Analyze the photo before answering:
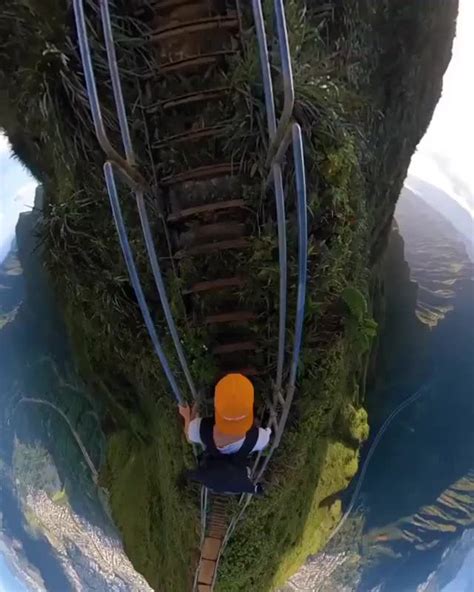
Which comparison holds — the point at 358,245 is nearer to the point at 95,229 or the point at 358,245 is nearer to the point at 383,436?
the point at 95,229

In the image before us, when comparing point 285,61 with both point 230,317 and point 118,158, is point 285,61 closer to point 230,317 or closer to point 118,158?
point 118,158

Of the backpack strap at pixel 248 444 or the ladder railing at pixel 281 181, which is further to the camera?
the backpack strap at pixel 248 444

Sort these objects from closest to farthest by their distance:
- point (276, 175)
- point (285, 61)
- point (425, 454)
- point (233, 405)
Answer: point (285, 61) → point (276, 175) → point (233, 405) → point (425, 454)

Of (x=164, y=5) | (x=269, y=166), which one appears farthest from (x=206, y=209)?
(x=164, y=5)

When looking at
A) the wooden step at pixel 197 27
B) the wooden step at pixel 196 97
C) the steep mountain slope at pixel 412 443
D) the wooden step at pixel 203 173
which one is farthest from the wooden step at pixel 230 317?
the steep mountain slope at pixel 412 443

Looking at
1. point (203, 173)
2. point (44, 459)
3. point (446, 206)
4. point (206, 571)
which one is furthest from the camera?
point (446, 206)

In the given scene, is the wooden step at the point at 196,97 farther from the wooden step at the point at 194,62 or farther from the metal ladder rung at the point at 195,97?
the wooden step at the point at 194,62
